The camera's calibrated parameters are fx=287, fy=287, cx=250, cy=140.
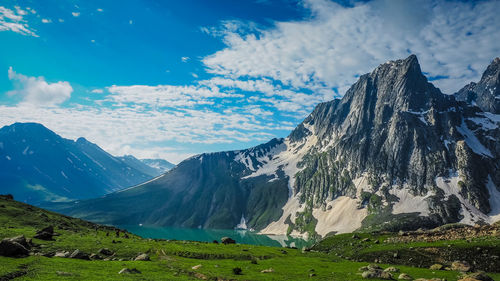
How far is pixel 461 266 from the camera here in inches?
1844

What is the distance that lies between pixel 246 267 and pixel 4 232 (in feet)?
149

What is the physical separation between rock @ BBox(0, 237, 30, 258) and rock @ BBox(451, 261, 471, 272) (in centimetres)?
6495

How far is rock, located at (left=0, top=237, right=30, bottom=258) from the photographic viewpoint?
121ft

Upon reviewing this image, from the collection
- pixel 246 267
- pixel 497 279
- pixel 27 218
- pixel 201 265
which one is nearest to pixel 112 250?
pixel 201 265

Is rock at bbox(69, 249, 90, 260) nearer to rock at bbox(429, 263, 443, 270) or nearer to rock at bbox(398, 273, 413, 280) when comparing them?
rock at bbox(398, 273, 413, 280)

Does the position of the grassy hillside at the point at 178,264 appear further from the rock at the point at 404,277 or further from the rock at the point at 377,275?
the rock at the point at 404,277

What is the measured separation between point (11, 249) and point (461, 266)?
219 ft

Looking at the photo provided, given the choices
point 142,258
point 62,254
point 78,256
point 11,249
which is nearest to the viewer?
point 11,249

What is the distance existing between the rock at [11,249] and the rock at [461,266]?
64947mm

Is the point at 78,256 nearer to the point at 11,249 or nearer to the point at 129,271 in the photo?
the point at 11,249

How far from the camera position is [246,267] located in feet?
154

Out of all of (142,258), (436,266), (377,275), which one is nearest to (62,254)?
(142,258)

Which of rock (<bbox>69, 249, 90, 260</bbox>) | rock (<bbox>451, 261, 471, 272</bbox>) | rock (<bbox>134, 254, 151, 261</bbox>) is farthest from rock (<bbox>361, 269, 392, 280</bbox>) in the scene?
rock (<bbox>69, 249, 90, 260</bbox>)

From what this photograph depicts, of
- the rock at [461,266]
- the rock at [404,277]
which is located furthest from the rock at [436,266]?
the rock at [404,277]
